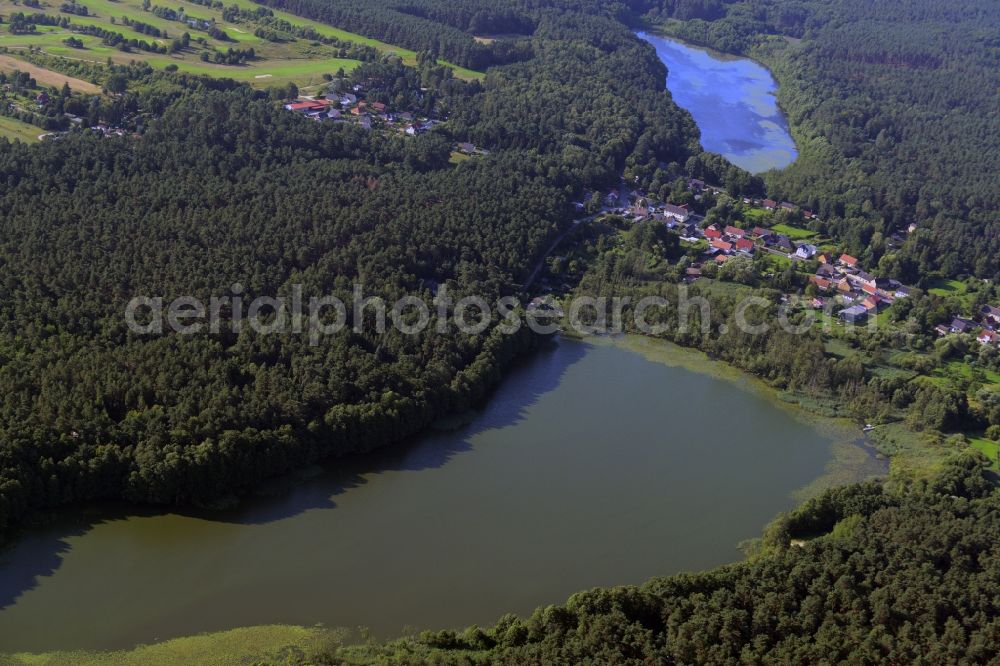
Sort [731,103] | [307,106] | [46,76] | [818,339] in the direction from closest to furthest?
[818,339] → [307,106] → [46,76] → [731,103]

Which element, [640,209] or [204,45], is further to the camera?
[204,45]

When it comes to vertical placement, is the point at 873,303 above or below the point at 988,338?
above

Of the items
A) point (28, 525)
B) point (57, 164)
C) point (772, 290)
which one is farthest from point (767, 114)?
point (28, 525)

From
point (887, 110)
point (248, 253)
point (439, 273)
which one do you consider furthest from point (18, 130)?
point (887, 110)

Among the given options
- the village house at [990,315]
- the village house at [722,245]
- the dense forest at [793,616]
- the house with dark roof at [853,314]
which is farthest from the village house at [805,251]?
the dense forest at [793,616]

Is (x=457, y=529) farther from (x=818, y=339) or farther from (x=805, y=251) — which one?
(x=805, y=251)

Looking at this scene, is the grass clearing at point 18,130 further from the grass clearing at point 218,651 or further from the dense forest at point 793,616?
the dense forest at point 793,616

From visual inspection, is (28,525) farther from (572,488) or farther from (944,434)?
(944,434)

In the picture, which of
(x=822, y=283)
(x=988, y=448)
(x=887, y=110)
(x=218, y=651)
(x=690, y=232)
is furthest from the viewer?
(x=887, y=110)
